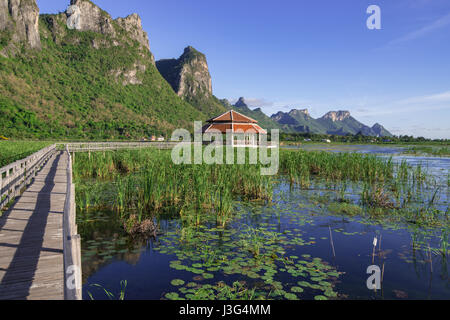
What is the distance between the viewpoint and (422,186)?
1213 centimetres

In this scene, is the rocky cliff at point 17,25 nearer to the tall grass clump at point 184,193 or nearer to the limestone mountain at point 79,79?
the limestone mountain at point 79,79

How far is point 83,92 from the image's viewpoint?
90.7 metres

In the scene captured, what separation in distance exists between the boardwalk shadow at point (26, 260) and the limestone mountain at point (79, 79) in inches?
2290

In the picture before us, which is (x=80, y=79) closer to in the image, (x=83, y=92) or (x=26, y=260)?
(x=83, y=92)

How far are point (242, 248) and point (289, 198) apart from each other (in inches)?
196

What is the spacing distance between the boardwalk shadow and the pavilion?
2850cm

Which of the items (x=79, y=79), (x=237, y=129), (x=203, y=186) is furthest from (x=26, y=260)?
(x=79, y=79)

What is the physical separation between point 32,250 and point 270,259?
4133 mm

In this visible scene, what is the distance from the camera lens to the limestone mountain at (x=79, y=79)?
6812 centimetres

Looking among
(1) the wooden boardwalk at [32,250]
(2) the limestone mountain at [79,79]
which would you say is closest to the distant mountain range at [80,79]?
(2) the limestone mountain at [79,79]

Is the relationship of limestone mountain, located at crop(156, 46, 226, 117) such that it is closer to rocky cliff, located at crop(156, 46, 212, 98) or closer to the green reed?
rocky cliff, located at crop(156, 46, 212, 98)
